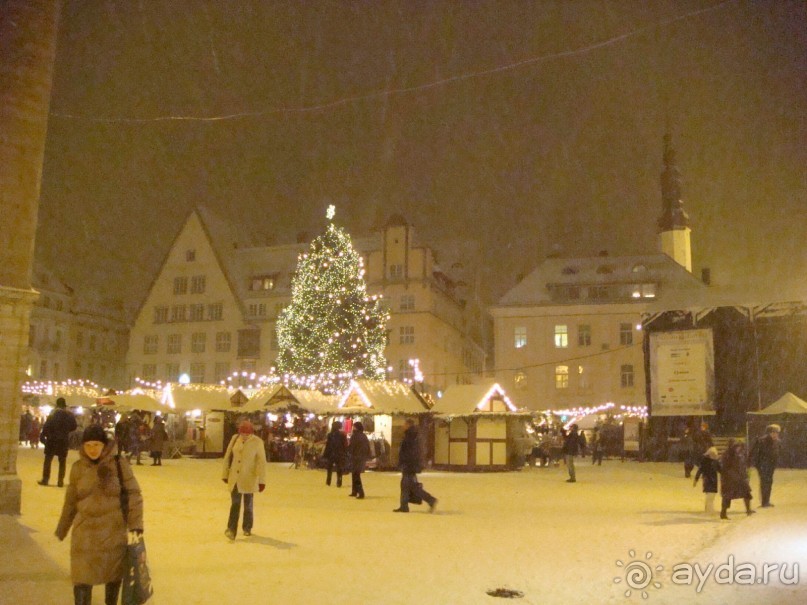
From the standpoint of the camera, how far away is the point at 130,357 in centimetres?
A: 6266

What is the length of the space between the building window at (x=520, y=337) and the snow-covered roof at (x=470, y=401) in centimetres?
2704

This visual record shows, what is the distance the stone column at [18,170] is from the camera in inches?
512

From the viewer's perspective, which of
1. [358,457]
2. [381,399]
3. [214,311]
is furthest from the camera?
[214,311]

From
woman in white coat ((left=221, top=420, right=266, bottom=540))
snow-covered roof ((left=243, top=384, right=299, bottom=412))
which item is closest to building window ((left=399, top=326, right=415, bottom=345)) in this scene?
snow-covered roof ((left=243, top=384, right=299, bottom=412))

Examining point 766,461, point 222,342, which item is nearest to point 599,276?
point 222,342

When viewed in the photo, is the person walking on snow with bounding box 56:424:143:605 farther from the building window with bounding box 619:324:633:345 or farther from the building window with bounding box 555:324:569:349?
the building window with bounding box 619:324:633:345

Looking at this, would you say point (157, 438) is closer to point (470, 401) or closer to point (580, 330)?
point (470, 401)

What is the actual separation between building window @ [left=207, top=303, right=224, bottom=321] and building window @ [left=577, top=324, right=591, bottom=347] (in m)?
25.9

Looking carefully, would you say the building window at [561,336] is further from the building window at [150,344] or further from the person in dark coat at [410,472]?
the person in dark coat at [410,472]

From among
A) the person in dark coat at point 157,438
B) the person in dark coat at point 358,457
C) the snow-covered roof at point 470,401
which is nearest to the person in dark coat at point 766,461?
the person in dark coat at point 358,457

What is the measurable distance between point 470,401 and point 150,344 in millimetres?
40234

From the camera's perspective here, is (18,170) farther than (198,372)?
No

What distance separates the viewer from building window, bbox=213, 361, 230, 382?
59.4 m

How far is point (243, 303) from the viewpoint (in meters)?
60.3
